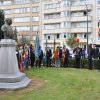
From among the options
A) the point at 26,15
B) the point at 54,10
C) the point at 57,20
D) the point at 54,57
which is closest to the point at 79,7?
the point at 57,20

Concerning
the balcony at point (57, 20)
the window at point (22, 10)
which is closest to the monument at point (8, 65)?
the balcony at point (57, 20)

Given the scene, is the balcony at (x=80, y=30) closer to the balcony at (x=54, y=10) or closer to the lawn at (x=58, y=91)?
the balcony at (x=54, y=10)

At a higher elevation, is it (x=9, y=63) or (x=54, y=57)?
(x=9, y=63)

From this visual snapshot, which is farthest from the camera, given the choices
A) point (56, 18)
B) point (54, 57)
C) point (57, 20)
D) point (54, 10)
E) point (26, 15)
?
point (26, 15)

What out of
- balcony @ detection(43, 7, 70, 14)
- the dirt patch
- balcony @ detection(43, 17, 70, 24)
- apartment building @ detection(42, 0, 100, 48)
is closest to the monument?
the dirt patch

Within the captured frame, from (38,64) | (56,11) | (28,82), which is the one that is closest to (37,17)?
(56,11)

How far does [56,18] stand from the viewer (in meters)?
83.6

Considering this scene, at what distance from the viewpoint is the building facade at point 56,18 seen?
77750 millimetres

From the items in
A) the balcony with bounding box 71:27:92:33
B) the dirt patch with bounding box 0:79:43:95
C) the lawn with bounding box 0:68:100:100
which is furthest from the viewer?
the balcony with bounding box 71:27:92:33

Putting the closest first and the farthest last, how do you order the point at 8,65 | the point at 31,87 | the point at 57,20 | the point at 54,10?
1. the point at 31,87
2. the point at 8,65
3. the point at 57,20
4. the point at 54,10

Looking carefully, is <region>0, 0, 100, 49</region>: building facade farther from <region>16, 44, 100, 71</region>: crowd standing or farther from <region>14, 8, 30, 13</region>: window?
<region>16, 44, 100, 71</region>: crowd standing

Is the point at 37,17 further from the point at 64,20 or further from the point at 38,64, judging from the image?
the point at 38,64

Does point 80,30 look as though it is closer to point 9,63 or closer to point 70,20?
point 70,20

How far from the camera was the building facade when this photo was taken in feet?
255
